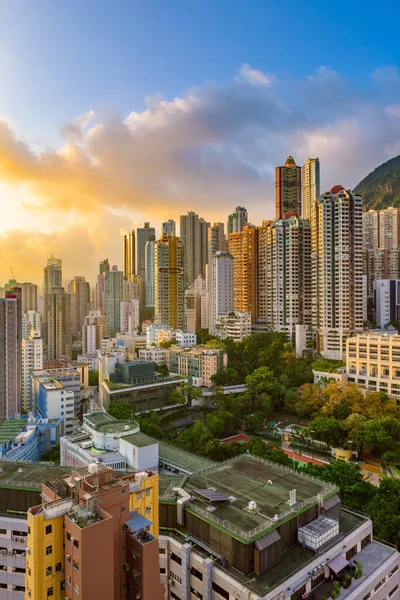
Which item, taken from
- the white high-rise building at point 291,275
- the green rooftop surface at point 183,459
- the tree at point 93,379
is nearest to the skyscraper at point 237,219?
the white high-rise building at point 291,275

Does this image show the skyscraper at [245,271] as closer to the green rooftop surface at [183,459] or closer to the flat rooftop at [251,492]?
the green rooftop surface at [183,459]

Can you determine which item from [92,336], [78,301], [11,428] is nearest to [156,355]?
[11,428]

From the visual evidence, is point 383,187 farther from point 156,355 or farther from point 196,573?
point 196,573

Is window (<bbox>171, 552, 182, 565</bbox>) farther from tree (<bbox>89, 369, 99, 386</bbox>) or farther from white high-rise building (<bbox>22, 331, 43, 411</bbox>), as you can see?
white high-rise building (<bbox>22, 331, 43, 411</bbox>)

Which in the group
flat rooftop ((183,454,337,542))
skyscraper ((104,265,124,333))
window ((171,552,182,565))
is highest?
skyscraper ((104,265,124,333))

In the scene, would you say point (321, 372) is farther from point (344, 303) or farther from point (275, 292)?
point (275, 292)

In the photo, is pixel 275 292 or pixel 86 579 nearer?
pixel 86 579

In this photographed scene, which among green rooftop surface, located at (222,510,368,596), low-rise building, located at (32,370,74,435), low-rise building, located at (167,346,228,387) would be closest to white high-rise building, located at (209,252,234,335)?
low-rise building, located at (167,346,228,387)

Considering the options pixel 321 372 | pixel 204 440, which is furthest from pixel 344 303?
pixel 204 440
